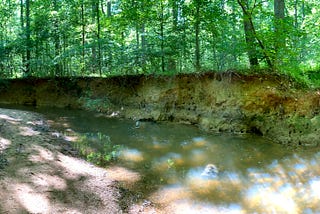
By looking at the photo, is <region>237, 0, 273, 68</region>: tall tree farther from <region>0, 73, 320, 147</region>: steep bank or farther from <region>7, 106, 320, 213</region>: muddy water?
<region>7, 106, 320, 213</region>: muddy water

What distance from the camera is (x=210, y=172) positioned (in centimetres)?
565

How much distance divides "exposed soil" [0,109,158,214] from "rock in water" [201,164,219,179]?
1.48 m

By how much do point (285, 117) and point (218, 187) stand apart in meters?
3.38

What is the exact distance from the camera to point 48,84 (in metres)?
14.3

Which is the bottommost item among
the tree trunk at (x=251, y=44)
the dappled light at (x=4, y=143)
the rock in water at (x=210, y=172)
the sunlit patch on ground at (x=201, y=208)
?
the sunlit patch on ground at (x=201, y=208)

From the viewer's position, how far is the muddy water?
4.59m

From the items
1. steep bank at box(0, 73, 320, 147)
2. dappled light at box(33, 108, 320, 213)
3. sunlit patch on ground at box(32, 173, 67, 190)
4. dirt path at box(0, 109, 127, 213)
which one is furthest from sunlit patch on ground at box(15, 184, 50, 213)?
steep bank at box(0, 73, 320, 147)

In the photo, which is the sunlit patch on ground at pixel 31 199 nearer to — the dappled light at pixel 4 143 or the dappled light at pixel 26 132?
the dappled light at pixel 4 143

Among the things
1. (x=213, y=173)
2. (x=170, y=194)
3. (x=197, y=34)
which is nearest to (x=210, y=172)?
(x=213, y=173)

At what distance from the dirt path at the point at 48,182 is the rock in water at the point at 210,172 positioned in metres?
1.71

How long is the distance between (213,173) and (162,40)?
21.4 ft

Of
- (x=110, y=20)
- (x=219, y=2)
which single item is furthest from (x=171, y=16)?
(x=110, y=20)

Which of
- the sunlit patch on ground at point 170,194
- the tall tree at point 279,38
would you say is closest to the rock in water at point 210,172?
the sunlit patch on ground at point 170,194

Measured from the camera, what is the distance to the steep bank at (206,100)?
722cm
